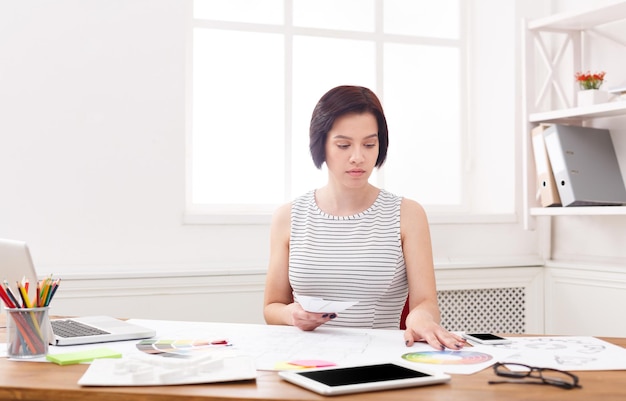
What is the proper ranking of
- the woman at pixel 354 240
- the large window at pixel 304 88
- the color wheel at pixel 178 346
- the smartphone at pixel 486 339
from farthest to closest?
the large window at pixel 304 88
the woman at pixel 354 240
the smartphone at pixel 486 339
the color wheel at pixel 178 346

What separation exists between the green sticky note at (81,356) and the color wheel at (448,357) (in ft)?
1.97

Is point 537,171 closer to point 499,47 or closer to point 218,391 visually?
point 499,47

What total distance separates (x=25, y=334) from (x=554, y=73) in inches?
99.5

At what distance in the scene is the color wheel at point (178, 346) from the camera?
1574 millimetres

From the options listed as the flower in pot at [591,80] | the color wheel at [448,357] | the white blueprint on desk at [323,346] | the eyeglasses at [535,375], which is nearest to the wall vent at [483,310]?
the flower in pot at [591,80]

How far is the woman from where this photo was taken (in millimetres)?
2203

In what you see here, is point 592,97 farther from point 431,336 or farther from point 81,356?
point 81,356

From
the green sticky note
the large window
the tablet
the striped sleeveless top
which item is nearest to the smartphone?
the tablet

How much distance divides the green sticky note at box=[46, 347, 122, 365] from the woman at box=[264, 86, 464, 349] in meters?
0.65

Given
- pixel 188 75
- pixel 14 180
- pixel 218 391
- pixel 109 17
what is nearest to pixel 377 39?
pixel 188 75

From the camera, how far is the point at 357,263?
2.21m

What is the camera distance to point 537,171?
10.2 ft

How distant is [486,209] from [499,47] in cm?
75

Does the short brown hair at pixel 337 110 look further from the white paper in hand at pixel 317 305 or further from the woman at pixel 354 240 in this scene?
the white paper in hand at pixel 317 305
